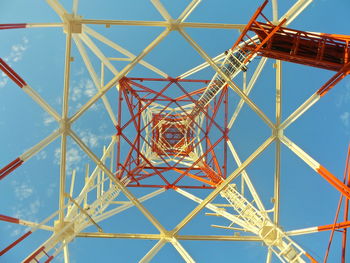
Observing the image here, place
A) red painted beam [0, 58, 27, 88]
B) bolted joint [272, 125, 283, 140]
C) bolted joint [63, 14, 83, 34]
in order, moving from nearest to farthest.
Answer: red painted beam [0, 58, 27, 88] < bolted joint [272, 125, 283, 140] < bolted joint [63, 14, 83, 34]

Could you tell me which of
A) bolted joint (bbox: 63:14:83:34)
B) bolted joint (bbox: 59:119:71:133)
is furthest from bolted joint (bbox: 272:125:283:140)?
bolted joint (bbox: 63:14:83:34)

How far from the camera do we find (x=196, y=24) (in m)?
15.0

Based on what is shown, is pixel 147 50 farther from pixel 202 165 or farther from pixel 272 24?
pixel 202 165

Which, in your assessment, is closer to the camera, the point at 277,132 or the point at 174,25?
the point at 174,25

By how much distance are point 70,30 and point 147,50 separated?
3.88 meters

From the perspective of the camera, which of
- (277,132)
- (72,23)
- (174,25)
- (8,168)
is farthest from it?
(72,23)

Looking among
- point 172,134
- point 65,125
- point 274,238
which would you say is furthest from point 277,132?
point 172,134

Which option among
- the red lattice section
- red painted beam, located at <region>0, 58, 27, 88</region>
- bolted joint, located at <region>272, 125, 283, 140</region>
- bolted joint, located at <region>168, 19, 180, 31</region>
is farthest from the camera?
the red lattice section

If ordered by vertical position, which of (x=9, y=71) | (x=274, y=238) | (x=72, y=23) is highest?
(x=72, y=23)

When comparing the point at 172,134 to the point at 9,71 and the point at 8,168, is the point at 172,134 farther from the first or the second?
the point at 8,168

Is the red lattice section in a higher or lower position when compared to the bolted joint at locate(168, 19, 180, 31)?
higher

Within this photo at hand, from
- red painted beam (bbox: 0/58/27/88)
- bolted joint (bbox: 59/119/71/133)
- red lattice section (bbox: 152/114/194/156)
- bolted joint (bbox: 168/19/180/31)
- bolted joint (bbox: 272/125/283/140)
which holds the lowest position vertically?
bolted joint (bbox: 272/125/283/140)

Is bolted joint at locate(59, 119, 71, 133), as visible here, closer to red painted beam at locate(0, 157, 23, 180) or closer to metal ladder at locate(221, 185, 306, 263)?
red painted beam at locate(0, 157, 23, 180)

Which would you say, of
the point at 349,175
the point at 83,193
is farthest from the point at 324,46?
the point at 83,193
